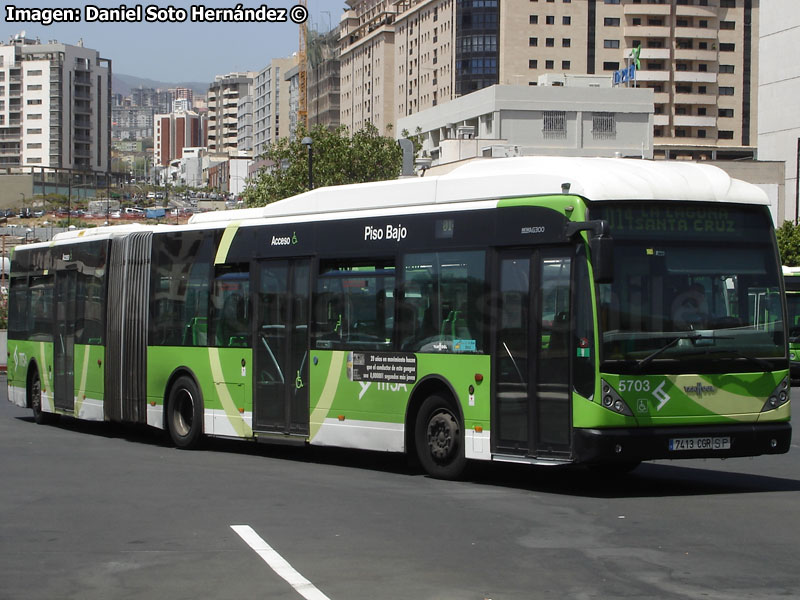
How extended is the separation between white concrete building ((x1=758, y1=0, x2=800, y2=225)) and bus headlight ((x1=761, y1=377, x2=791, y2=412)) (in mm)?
77406

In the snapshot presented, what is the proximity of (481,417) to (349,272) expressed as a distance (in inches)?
119

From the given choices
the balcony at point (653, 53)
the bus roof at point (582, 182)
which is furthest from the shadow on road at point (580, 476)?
the balcony at point (653, 53)

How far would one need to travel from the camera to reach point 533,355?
42.1 ft

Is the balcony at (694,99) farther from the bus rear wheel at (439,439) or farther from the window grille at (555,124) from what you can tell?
the bus rear wheel at (439,439)

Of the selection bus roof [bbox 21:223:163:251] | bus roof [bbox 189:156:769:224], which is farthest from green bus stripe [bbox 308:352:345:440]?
bus roof [bbox 21:223:163:251]

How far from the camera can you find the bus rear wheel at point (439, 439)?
1382 centimetres

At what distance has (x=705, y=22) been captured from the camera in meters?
141

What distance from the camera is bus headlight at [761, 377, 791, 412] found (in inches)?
511

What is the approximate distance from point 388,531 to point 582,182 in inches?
162

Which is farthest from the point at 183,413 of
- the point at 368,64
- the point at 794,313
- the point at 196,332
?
the point at 368,64

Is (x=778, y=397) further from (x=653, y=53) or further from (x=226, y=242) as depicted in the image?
(x=653, y=53)

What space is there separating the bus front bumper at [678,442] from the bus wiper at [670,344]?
2.01 ft

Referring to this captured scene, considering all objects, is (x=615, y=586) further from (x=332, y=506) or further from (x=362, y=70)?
(x=362, y=70)

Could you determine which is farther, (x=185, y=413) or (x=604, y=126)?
(x=604, y=126)
